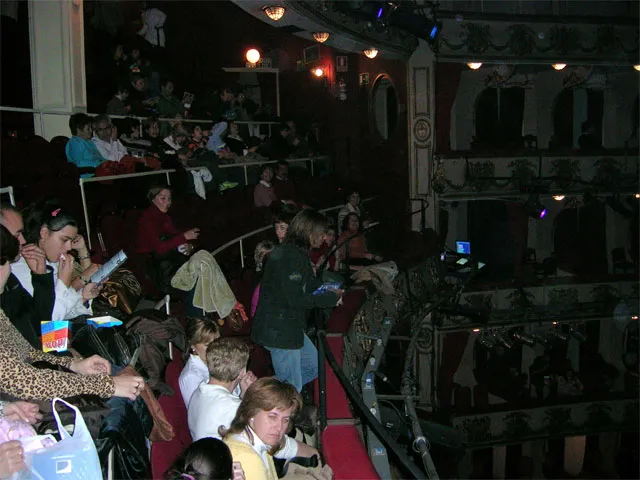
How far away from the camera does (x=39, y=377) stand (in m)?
2.48

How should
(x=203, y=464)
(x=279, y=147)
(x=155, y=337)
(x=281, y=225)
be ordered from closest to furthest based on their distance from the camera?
(x=203, y=464) → (x=155, y=337) → (x=281, y=225) → (x=279, y=147)

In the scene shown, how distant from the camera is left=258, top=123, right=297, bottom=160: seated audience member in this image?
1112 centimetres

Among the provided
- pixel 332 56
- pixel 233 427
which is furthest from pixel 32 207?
pixel 332 56

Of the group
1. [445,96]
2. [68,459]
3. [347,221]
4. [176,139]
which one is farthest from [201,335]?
[445,96]

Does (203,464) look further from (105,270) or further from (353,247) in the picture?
(353,247)

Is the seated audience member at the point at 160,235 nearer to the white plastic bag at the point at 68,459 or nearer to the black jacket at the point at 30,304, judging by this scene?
the black jacket at the point at 30,304

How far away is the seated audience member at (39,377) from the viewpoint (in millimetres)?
2436

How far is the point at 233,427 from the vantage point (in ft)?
9.78

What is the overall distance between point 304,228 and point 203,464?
7.31 feet

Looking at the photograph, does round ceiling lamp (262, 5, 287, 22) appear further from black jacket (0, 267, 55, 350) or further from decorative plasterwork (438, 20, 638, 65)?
black jacket (0, 267, 55, 350)

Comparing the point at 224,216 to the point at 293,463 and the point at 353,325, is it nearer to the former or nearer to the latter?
the point at 353,325

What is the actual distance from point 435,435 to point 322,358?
34.1 ft

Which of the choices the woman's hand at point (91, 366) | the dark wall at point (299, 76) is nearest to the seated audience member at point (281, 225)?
the woman's hand at point (91, 366)

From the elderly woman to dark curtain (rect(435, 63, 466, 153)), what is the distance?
11.7 meters
